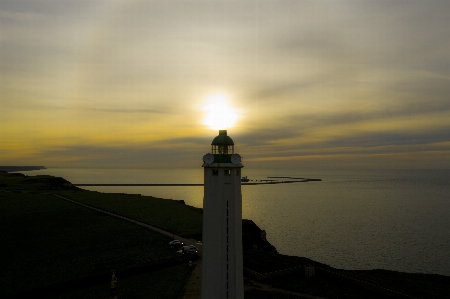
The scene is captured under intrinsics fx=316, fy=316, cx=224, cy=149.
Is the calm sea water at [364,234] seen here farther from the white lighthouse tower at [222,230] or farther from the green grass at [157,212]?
the white lighthouse tower at [222,230]

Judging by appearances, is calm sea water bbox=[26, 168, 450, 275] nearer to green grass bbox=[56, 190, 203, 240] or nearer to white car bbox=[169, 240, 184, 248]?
green grass bbox=[56, 190, 203, 240]

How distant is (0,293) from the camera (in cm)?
2989

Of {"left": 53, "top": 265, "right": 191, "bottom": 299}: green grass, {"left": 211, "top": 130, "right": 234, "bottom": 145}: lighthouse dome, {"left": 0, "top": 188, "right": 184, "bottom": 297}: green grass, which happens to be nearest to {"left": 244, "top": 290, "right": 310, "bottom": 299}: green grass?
{"left": 53, "top": 265, "right": 191, "bottom": 299}: green grass

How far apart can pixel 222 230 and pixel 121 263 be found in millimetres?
24415

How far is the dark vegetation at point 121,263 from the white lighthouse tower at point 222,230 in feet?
46.2

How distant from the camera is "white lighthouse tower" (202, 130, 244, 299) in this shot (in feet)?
58.6

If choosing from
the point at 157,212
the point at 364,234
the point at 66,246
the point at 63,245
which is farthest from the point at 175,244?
the point at 364,234

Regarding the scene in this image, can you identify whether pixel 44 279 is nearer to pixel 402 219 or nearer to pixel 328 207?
pixel 402 219

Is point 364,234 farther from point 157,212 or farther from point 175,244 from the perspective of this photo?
point 175,244

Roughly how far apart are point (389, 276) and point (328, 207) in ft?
321

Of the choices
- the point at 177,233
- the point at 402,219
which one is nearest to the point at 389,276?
the point at 177,233

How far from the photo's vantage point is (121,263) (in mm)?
37219

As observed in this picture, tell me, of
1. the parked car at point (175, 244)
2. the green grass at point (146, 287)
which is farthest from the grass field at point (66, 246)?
the parked car at point (175, 244)

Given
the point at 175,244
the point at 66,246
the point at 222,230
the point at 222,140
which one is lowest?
the point at 66,246
